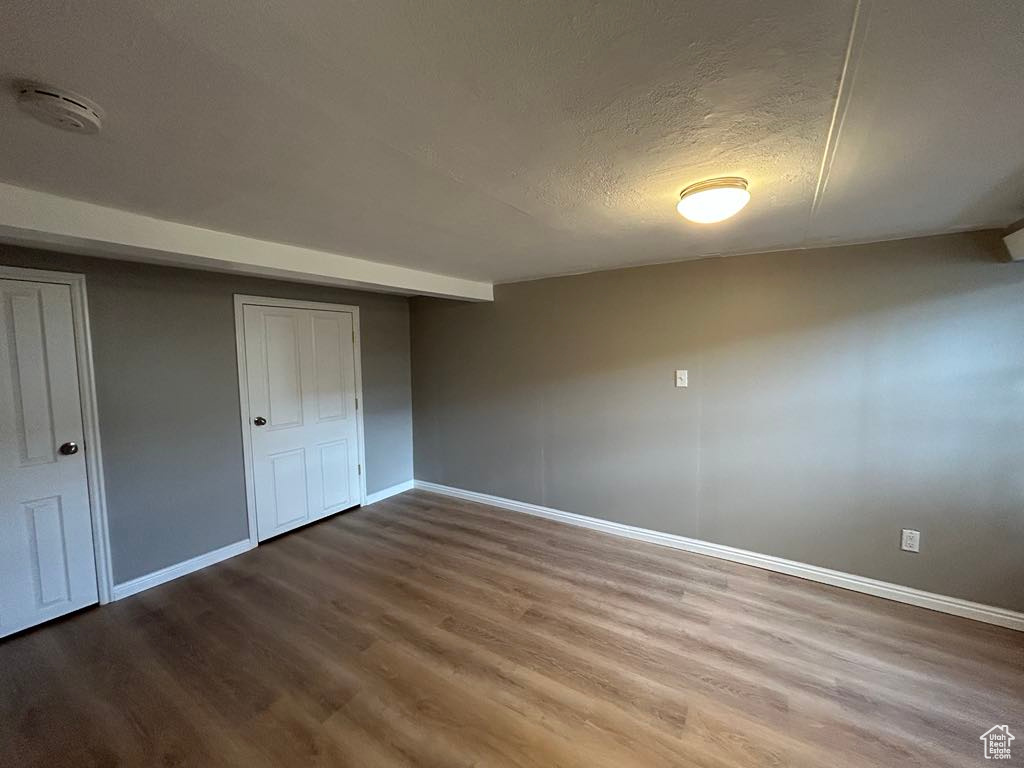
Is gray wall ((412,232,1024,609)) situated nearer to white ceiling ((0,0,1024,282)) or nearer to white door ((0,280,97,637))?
white ceiling ((0,0,1024,282))

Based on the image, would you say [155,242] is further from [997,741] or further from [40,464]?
[997,741]

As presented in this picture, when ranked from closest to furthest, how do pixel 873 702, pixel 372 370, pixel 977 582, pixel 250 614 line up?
pixel 873 702 → pixel 977 582 → pixel 250 614 → pixel 372 370

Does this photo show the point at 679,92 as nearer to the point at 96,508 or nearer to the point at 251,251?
the point at 251,251

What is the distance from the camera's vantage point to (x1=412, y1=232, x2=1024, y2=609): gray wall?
2211 millimetres

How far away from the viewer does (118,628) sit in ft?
7.51

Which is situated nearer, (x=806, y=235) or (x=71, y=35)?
(x=71, y=35)

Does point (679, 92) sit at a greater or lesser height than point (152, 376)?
greater

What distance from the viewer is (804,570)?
2693 mm

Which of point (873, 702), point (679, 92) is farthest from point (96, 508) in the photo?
point (873, 702)

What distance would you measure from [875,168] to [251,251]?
2.94 m

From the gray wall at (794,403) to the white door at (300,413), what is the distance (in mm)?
1507

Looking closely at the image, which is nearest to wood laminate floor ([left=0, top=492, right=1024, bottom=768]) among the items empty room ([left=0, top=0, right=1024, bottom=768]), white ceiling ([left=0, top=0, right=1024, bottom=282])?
empty room ([left=0, top=0, right=1024, bottom=768])

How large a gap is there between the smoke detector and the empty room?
1 cm

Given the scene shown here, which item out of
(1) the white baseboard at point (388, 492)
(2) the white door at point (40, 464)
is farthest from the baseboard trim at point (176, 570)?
(1) the white baseboard at point (388, 492)
